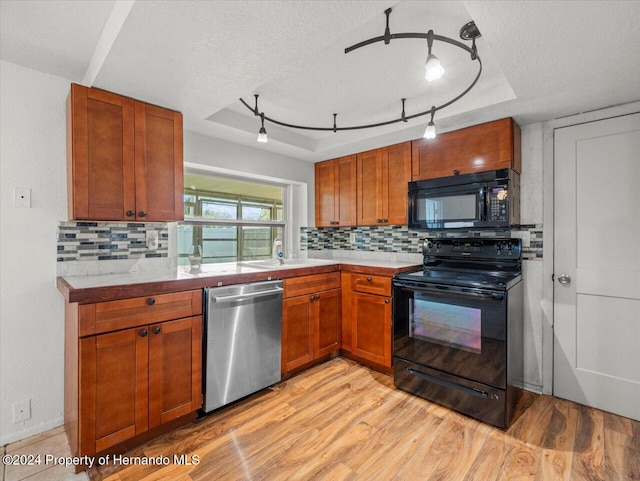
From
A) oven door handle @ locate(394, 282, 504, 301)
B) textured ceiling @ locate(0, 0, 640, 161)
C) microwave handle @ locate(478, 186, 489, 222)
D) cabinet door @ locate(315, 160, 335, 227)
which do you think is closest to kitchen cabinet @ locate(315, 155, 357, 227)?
cabinet door @ locate(315, 160, 335, 227)

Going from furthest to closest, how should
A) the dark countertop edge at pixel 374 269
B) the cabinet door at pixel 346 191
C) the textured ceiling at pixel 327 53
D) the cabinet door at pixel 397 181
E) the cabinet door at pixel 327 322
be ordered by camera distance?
1. the cabinet door at pixel 346 191
2. the cabinet door at pixel 397 181
3. the cabinet door at pixel 327 322
4. the dark countertop edge at pixel 374 269
5. the textured ceiling at pixel 327 53

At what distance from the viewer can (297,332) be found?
8.74ft

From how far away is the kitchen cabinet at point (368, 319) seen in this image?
2682mm

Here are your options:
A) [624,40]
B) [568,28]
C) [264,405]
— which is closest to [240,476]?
[264,405]

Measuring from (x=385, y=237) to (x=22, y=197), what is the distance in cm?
308

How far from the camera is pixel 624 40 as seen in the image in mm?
1408

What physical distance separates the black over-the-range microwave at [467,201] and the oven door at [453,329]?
2.12ft

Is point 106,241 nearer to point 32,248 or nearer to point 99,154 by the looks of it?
point 32,248

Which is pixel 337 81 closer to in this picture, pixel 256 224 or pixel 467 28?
pixel 467 28

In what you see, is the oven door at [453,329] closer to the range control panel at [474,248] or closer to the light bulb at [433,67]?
the range control panel at [474,248]

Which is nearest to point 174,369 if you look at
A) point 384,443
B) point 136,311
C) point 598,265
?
point 136,311

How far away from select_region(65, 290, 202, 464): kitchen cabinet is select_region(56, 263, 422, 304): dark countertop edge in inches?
1.4

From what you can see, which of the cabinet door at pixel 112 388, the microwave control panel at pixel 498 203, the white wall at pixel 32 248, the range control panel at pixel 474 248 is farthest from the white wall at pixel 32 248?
the microwave control panel at pixel 498 203

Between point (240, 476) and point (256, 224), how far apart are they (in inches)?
91.9
